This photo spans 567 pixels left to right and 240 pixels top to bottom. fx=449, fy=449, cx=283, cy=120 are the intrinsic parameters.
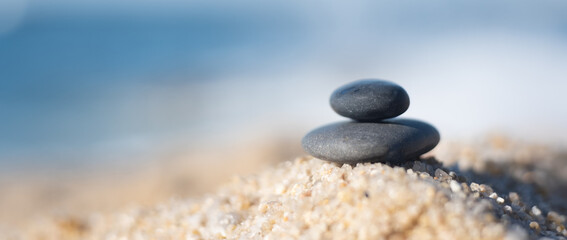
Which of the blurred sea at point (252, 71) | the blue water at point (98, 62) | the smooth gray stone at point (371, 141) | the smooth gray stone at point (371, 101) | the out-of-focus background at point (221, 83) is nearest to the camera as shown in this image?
the smooth gray stone at point (371, 141)

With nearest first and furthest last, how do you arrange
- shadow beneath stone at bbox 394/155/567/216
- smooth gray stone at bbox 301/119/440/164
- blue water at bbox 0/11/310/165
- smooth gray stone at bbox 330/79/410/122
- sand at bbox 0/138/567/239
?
sand at bbox 0/138/567/239, smooth gray stone at bbox 301/119/440/164, smooth gray stone at bbox 330/79/410/122, shadow beneath stone at bbox 394/155/567/216, blue water at bbox 0/11/310/165

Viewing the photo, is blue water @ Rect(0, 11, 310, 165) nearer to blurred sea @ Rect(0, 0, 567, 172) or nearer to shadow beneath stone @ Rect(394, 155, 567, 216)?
blurred sea @ Rect(0, 0, 567, 172)

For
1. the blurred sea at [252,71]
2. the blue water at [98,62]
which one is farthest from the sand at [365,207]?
the blue water at [98,62]

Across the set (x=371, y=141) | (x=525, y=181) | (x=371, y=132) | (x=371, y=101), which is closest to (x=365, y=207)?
(x=371, y=141)

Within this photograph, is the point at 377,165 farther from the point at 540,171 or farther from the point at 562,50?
the point at 562,50

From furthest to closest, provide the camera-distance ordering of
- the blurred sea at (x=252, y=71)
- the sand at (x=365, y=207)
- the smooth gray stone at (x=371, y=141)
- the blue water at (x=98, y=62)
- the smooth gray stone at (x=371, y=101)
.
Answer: the blue water at (x=98, y=62)
the blurred sea at (x=252, y=71)
the smooth gray stone at (x=371, y=101)
the smooth gray stone at (x=371, y=141)
the sand at (x=365, y=207)

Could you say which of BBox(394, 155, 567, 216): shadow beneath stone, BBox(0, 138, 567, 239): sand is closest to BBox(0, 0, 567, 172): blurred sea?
BBox(394, 155, 567, 216): shadow beneath stone

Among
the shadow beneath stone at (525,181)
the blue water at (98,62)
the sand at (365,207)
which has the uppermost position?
the blue water at (98,62)

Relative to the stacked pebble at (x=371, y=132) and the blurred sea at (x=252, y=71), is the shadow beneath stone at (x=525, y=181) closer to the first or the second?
the stacked pebble at (x=371, y=132)
